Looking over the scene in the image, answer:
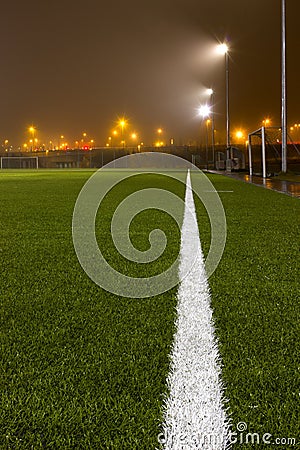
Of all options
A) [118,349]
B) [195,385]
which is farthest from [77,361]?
[195,385]

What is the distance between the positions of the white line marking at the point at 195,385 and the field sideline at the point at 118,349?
1.8 inches

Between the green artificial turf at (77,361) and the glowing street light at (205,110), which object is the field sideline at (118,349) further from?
the glowing street light at (205,110)

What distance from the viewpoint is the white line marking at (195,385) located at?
1.82m

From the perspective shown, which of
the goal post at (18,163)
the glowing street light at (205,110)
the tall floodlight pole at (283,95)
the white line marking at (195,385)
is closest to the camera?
the white line marking at (195,385)

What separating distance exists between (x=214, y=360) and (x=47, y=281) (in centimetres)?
189

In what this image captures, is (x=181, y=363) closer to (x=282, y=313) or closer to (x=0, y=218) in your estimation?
(x=282, y=313)

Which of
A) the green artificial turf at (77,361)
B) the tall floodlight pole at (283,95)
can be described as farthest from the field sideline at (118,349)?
the tall floodlight pole at (283,95)

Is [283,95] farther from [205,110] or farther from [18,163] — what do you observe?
[18,163]

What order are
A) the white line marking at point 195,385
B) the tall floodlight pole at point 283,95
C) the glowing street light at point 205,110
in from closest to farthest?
1. the white line marking at point 195,385
2. the tall floodlight pole at point 283,95
3. the glowing street light at point 205,110

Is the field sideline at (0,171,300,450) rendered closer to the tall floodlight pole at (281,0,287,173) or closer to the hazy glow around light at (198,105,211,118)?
the tall floodlight pole at (281,0,287,173)

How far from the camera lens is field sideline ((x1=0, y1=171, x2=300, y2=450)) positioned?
6.21ft

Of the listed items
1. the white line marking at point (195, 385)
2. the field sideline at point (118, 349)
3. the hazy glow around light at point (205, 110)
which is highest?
the hazy glow around light at point (205, 110)

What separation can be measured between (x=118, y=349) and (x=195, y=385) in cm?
52

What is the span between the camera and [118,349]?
2.63m
